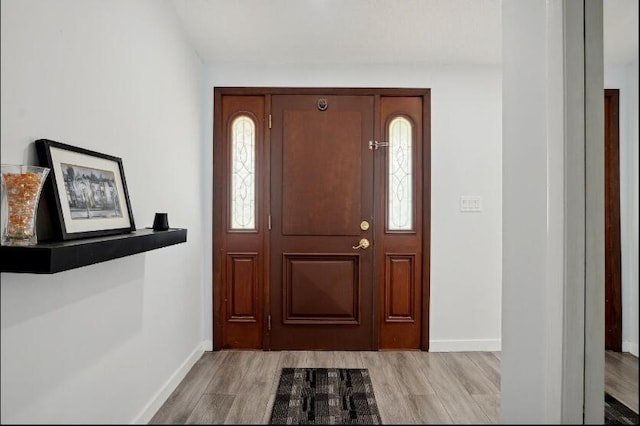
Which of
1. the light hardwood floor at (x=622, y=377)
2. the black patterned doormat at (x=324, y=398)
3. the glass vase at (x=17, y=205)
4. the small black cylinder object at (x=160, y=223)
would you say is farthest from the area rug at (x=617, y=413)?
the small black cylinder object at (x=160, y=223)

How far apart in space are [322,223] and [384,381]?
1285 mm

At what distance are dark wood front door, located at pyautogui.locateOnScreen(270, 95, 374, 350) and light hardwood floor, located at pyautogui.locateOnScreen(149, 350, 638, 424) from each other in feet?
0.72

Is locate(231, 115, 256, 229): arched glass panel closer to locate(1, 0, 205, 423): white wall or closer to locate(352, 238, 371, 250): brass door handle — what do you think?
locate(1, 0, 205, 423): white wall

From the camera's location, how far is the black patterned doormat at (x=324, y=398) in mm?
2418

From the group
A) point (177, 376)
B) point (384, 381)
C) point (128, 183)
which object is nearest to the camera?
point (128, 183)

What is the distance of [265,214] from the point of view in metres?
3.71

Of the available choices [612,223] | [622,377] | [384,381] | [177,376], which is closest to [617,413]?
[622,377]

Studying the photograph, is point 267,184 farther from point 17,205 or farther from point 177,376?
point 17,205

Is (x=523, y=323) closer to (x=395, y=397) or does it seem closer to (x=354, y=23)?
(x=395, y=397)

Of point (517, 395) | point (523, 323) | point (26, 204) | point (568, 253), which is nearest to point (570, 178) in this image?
point (568, 253)

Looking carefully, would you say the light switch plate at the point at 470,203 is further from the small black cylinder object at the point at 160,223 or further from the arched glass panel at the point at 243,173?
the small black cylinder object at the point at 160,223

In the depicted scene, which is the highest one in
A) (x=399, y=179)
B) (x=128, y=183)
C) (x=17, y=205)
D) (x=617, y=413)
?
(x=399, y=179)

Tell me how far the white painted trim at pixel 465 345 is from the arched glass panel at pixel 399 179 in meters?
0.95

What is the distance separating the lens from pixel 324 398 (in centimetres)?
270
